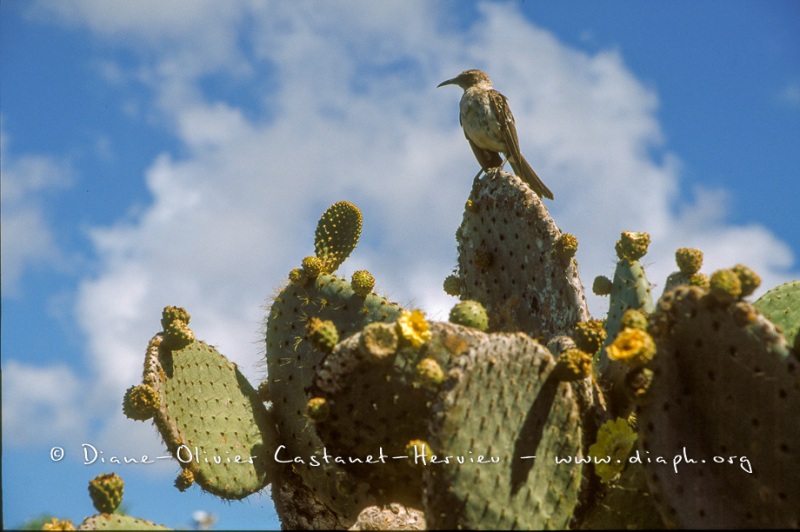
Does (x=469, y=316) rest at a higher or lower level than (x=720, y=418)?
higher

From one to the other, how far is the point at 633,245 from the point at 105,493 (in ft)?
7.37

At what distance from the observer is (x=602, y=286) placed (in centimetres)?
370

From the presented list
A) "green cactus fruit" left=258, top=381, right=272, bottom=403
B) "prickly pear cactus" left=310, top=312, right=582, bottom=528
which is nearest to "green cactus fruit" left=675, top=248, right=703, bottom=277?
"prickly pear cactus" left=310, top=312, right=582, bottom=528

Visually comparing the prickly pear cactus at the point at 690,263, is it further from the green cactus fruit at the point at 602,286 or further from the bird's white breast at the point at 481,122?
the bird's white breast at the point at 481,122

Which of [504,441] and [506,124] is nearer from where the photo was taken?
[504,441]

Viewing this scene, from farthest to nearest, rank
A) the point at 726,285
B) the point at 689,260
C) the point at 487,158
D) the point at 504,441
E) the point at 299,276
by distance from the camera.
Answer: the point at 487,158 < the point at 299,276 < the point at 689,260 < the point at 504,441 < the point at 726,285

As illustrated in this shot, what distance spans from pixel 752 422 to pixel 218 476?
7.07 feet

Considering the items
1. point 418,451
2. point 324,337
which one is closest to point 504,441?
point 418,451

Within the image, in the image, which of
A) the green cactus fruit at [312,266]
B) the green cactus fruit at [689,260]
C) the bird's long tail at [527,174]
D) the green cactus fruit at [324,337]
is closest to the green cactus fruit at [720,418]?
the green cactus fruit at [689,260]

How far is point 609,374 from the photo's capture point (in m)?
3.22

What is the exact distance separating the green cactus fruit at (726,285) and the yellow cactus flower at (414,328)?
0.92 meters

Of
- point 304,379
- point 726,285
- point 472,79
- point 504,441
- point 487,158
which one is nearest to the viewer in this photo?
point 726,285

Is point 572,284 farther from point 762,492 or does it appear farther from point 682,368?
point 762,492

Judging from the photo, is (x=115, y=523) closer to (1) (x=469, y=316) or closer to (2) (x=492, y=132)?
(1) (x=469, y=316)
